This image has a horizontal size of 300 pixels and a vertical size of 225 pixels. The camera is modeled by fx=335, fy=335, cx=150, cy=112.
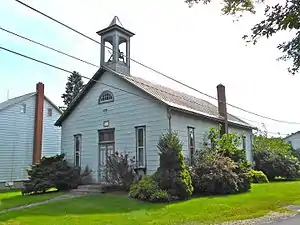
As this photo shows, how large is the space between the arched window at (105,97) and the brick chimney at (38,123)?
9951 mm

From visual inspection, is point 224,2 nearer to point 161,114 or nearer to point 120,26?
point 161,114

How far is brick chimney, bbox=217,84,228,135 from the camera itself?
24359 mm

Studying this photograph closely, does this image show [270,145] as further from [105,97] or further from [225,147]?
[105,97]

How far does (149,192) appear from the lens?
49.0ft

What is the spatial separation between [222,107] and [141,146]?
9301 millimetres

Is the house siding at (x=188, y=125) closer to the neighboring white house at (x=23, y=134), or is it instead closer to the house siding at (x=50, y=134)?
the neighboring white house at (x=23, y=134)

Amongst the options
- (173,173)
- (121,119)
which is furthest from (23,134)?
(173,173)

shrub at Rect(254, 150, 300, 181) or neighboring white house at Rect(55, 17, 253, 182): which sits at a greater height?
neighboring white house at Rect(55, 17, 253, 182)

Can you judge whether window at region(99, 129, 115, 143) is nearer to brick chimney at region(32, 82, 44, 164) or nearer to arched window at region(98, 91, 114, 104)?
arched window at region(98, 91, 114, 104)

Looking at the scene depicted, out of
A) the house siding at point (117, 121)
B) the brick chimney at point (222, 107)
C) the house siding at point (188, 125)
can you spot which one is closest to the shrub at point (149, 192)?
the house siding at point (117, 121)

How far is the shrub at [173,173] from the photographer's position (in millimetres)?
15383

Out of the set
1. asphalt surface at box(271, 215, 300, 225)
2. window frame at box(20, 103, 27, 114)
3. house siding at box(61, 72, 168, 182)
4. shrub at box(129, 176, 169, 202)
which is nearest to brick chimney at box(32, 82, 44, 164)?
window frame at box(20, 103, 27, 114)

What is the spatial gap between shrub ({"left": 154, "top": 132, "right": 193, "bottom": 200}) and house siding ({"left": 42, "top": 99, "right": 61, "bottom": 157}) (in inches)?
696

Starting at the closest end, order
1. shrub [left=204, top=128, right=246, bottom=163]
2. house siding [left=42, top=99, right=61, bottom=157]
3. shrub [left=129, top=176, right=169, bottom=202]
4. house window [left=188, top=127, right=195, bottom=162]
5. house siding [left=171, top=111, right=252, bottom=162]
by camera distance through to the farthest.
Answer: shrub [left=129, top=176, right=169, bottom=202], house siding [left=171, top=111, right=252, bottom=162], house window [left=188, top=127, right=195, bottom=162], shrub [left=204, top=128, right=246, bottom=163], house siding [left=42, top=99, right=61, bottom=157]
